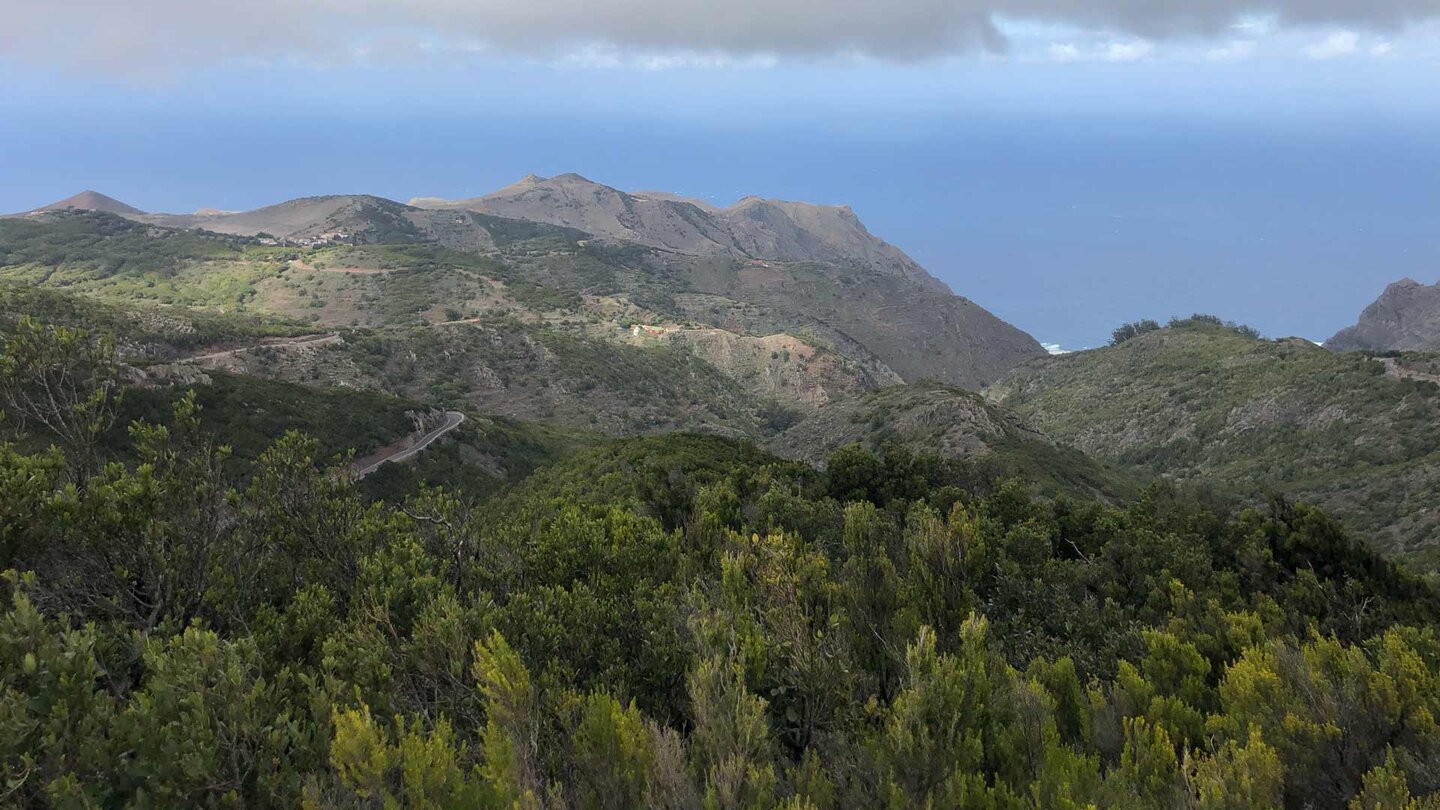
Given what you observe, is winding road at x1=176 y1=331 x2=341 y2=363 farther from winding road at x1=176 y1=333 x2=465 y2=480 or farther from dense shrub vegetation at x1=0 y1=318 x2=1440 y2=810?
dense shrub vegetation at x1=0 y1=318 x2=1440 y2=810

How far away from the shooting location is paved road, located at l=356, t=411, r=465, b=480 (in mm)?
54062

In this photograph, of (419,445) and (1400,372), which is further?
(1400,372)

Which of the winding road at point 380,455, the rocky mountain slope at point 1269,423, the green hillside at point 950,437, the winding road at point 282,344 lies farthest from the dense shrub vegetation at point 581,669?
the winding road at point 282,344

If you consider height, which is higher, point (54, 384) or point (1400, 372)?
point (1400, 372)

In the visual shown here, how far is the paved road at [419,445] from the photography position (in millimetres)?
54062

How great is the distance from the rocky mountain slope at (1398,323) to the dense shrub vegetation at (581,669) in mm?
184004

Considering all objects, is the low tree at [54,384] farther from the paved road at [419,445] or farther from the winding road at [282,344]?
the winding road at [282,344]

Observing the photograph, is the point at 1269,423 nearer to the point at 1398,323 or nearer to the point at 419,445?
the point at 419,445

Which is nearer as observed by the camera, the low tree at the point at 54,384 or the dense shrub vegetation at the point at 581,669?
the dense shrub vegetation at the point at 581,669

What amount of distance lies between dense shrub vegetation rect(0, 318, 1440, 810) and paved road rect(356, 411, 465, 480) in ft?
135

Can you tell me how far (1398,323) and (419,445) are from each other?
20211 cm

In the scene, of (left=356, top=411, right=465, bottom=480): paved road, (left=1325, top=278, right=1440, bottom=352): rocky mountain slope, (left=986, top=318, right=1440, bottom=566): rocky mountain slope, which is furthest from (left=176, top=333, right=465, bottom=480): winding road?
(left=1325, top=278, right=1440, bottom=352): rocky mountain slope

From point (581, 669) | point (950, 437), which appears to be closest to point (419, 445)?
point (950, 437)

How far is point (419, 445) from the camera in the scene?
60562mm
